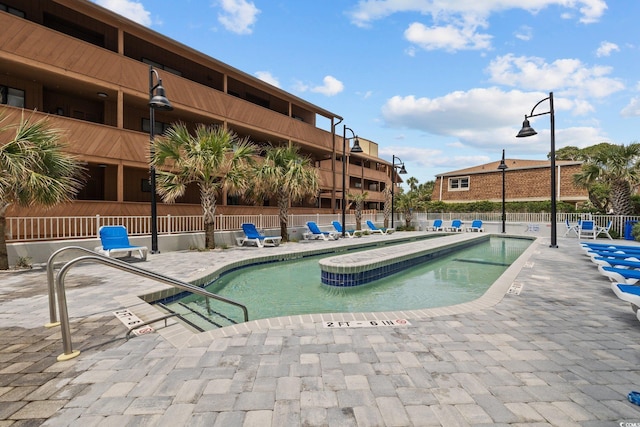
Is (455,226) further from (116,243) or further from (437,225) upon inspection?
(116,243)

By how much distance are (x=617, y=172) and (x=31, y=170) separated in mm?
26407

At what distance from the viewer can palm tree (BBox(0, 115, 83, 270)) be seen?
7.21m

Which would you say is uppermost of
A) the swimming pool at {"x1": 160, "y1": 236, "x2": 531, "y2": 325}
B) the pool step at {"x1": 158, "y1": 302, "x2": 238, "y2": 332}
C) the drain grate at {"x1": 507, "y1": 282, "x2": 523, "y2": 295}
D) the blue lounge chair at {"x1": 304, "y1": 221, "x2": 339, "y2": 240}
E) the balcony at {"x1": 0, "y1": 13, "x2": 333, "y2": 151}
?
the balcony at {"x1": 0, "y1": 13, "x2": 333, "y2": 151}

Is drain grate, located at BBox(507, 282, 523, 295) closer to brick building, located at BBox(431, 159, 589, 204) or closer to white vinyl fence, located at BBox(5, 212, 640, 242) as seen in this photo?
white vinyl fence, located at BBox(5, 212, 640, 242)

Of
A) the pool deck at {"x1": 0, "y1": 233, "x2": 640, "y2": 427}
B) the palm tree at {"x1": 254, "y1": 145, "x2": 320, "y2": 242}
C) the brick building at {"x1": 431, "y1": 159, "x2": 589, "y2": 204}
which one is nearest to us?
the pool deck at {"x1": 0, "y1": 233, "x2": 640, "y2": 427}

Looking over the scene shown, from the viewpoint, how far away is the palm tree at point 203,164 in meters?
11.8

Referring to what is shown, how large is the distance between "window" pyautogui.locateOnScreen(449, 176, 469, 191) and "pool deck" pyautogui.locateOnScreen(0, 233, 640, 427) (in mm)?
34172

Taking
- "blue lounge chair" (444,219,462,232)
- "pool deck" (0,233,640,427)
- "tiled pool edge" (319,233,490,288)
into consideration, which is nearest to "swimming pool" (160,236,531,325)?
"tiled pool edge" (319,233,490,288)

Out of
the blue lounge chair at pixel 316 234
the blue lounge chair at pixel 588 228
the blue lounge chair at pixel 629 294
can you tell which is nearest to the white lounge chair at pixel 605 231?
the blue lounge chair at pixel 588 228

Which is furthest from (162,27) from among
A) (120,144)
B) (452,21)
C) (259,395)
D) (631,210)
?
(631,210)

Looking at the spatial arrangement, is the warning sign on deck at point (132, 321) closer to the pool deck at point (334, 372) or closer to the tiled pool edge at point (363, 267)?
the pool deck at point (334, 372)

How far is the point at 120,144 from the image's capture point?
12727 mm

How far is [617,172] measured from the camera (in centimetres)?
1789

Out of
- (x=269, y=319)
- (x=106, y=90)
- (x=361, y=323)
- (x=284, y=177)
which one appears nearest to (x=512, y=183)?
(x=284, y=177)
